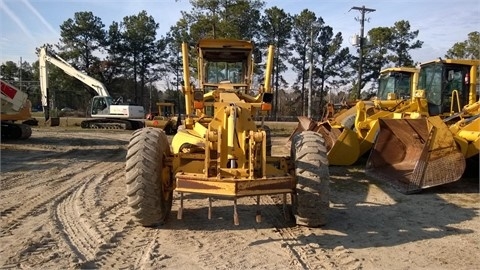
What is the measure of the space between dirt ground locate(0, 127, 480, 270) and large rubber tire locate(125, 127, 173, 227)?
19 centimetres

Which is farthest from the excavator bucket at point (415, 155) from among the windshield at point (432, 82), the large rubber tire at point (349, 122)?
the windshield at point (432, 82)

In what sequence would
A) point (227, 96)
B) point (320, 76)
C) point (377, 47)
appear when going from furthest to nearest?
point (320, 76)
point (377, 47)
point (227, 96)

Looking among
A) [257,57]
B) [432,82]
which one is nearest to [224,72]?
[257,57]

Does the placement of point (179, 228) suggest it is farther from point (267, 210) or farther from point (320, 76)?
point (320, 76)

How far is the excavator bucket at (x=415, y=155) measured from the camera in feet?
24.0

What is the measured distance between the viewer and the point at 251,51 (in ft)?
24.6

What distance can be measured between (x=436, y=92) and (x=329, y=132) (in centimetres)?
390

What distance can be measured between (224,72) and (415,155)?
4.15m

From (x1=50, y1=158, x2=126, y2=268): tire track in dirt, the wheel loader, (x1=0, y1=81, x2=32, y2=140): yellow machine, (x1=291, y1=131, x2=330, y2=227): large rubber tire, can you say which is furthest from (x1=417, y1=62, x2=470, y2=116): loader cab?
(x1=0, y1=81, x2=32, y2=140): yellow machine

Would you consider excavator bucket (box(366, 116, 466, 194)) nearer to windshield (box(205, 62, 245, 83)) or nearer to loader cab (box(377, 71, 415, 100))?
windshield (box(205, 62, 245, 83))

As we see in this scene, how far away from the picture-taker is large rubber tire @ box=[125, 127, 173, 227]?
5051mm

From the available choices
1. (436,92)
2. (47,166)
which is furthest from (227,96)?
(436,92)

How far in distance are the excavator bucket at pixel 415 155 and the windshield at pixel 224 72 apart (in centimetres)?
321

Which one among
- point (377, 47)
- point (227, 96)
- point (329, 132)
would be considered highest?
point (377, 47)
